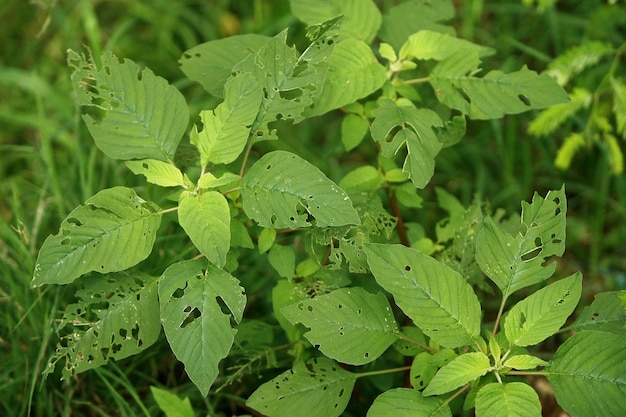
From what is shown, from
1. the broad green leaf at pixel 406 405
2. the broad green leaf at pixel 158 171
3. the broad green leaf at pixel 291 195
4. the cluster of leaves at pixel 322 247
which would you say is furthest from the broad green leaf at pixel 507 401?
the broad green leaf at pixel 158 171

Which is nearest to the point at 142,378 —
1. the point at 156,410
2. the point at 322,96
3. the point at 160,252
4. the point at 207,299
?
the point at 156,410

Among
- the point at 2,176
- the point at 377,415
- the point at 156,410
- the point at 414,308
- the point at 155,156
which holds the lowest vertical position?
the point at 156,410

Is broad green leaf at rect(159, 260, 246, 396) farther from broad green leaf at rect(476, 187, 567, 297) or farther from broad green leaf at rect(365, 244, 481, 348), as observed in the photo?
broad green leaf at rect(476, 187, 567, 297)

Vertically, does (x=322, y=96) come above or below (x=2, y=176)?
above

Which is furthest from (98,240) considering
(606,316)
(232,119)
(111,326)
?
(606,316)

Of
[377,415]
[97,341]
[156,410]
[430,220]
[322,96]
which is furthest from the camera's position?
[430,220]

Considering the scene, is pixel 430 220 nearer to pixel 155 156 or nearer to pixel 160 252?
pixel 160 252

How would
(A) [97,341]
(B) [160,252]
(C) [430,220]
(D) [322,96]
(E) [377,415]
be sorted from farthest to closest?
(C) [430,220]
(B) [160,252]
(D) [322,96]
(A) [97,341]
(E) [377,415]
